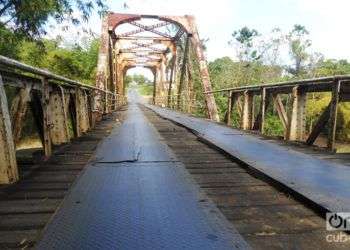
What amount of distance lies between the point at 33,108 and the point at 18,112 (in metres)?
1.00

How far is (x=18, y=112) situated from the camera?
3.93 metres

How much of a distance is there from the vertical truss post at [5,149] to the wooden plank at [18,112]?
0.70 m

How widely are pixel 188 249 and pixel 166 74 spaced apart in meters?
42.7

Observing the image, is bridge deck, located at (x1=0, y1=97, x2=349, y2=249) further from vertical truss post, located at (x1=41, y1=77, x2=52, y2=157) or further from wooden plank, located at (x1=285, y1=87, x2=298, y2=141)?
wooden plank, located at (x1=285, y1=87, x2=298, y2=141)

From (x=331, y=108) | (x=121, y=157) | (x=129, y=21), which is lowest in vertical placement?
(x=121, y=157)

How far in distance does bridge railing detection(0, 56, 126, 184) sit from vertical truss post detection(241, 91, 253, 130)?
3291mm

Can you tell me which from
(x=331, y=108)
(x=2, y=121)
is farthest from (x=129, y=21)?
(x=2, y=121)

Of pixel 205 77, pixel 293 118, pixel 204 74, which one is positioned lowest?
pixel 293 118

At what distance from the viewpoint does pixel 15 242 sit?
205 centimetres

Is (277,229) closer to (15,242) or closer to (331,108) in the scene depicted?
(15,242)

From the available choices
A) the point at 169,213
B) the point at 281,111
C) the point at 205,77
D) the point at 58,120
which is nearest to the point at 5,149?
the point at 169,213

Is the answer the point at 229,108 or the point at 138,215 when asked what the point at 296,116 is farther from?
the point at 229,108

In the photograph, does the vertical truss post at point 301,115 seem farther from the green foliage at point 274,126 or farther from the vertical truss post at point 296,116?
the green foliage at point 274,126

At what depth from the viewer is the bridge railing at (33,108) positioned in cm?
314
